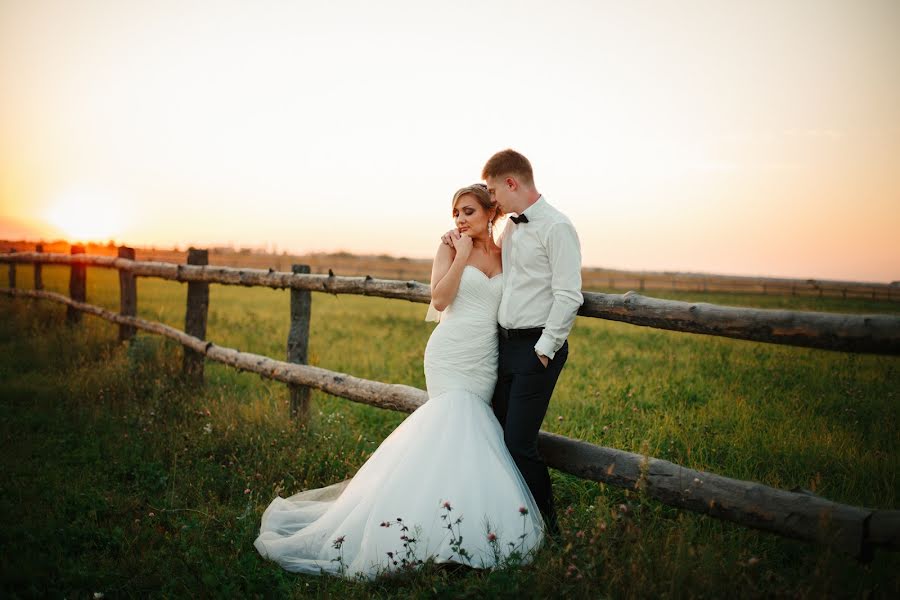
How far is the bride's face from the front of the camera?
156 inches

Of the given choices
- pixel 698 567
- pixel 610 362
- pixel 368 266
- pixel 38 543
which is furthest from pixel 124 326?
pixel 368 266

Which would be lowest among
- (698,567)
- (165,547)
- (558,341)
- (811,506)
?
(165,547)

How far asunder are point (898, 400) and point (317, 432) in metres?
6.60

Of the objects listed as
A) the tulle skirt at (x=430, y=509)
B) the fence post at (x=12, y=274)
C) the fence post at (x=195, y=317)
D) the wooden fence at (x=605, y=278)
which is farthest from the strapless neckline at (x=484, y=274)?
the wooden fence at (x=605, y=278)

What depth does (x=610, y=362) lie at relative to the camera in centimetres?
952

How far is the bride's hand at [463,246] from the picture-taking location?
3.90 meters

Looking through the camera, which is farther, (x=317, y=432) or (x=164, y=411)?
(x=164, y=411)

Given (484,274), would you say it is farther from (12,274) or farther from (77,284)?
(12,274)

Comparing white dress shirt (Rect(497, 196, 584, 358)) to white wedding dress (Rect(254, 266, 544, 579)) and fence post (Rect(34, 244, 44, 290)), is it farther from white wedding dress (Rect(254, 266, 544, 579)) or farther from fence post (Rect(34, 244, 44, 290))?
fence post (Rect(34, 244, 44, 290))

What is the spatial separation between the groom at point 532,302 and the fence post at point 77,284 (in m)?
10.5

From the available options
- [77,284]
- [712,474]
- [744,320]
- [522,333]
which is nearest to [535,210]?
[522,333]

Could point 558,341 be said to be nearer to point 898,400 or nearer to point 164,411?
point 164,411

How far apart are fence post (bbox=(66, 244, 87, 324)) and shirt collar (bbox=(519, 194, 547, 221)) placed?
10666mm

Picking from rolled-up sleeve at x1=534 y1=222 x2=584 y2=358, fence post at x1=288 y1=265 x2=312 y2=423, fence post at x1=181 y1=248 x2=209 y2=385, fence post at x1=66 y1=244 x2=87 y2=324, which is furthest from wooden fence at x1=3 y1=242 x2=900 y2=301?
rolled-up sleeve at x1=534 y1=222 x2=584 y2=358
